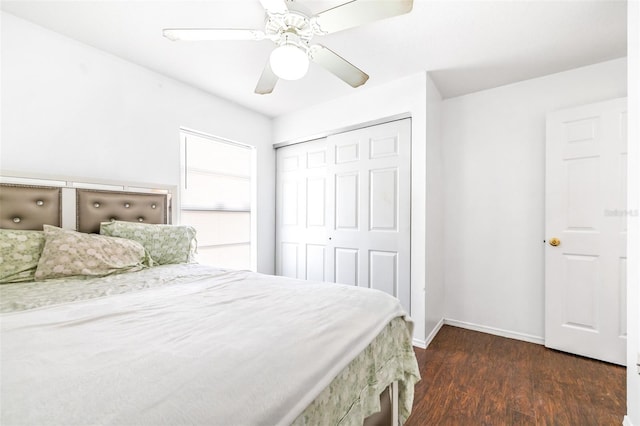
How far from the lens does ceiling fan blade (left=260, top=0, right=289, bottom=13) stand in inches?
52.6

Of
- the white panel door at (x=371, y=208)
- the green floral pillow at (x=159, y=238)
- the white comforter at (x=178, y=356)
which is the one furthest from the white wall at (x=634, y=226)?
the green floral pillow at (x=159, y=238)

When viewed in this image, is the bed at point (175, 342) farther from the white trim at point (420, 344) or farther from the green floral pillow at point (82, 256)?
the white trim at point (420, 344)

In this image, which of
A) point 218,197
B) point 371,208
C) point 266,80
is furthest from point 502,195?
point 218,197

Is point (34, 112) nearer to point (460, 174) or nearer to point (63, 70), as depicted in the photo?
point (63, 70)

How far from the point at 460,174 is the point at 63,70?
3.67m

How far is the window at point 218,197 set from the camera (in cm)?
294

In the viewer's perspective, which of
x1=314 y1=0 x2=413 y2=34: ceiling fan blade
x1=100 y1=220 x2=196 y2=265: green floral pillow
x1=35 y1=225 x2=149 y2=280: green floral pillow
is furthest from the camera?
x1=100 y1=220 x2=196 y2=265: green floral pillow

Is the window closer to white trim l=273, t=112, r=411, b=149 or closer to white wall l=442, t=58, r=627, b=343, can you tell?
white trim l=273, t=112, r=411, b=149

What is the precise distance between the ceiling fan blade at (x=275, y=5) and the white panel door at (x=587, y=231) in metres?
2.54

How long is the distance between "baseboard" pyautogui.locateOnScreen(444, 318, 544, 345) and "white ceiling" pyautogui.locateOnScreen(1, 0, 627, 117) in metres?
2.50

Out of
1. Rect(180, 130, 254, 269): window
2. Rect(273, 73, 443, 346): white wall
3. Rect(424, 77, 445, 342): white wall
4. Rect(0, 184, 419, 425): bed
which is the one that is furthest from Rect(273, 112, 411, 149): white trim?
Rect(0, 184, 419, 425): bed

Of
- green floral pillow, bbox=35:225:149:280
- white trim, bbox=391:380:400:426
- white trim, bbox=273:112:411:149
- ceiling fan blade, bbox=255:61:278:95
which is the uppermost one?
white trim, bbox=273:112:411:149

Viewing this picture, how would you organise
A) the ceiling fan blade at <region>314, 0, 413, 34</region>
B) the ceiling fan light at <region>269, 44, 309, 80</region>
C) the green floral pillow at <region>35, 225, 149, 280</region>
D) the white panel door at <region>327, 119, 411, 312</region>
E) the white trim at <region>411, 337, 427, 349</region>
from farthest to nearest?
the white panel door at <region>327, 119, 411, 312</region>, the white trim at <region>411, 337, 427, 349</region>, the green floral pillow at <region>35, 225, 149, 280</region>, the ceiling fan light at <region>269, 44, 309, 80</region>, the ceiling fan blade at <region>314, 0, 413, 34</region>

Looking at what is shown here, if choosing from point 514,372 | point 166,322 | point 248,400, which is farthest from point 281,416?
point 514,372
